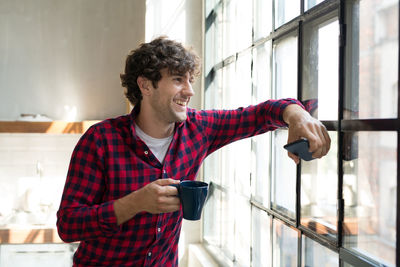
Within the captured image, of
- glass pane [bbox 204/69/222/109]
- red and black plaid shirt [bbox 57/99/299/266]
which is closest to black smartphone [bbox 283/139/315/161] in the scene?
red and black plaid shirt [bbox 57/99/299/266]

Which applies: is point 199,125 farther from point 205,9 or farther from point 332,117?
point 205,9

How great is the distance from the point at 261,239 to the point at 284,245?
10.5 inches

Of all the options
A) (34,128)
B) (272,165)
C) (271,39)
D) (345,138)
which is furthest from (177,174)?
(34,128)

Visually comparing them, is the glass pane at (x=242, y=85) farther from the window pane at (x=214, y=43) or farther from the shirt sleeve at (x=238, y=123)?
the shirt sleeve at (x=238, y=123)

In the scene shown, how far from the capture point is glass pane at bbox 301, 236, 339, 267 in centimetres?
118

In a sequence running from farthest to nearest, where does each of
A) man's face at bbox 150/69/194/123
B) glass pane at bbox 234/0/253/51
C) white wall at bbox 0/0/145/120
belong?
1. white wall at bbox 0/0/145/120
2. glass pane at bbox 234/0/253/51
3. man's face at bbox 150/69/194/123

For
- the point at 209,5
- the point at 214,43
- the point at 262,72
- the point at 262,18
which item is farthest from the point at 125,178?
the point at 209,5

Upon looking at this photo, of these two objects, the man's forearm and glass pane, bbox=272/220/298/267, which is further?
glass pane, bbox=272/220/298/267

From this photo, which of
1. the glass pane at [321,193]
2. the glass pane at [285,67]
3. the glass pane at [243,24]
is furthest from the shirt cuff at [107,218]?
Result: the glass pane at [243,24]

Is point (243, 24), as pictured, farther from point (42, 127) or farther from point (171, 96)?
point (42, 127)

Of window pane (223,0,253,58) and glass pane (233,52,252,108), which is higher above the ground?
window pane (223,0,253,58)

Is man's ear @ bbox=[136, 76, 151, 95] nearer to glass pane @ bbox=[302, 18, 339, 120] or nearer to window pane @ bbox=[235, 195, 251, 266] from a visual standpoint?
glass pane @ bbox=[302, 18, 339, 120]

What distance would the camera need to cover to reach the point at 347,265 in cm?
109

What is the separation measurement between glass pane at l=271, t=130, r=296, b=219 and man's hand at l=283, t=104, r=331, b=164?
35 cm
